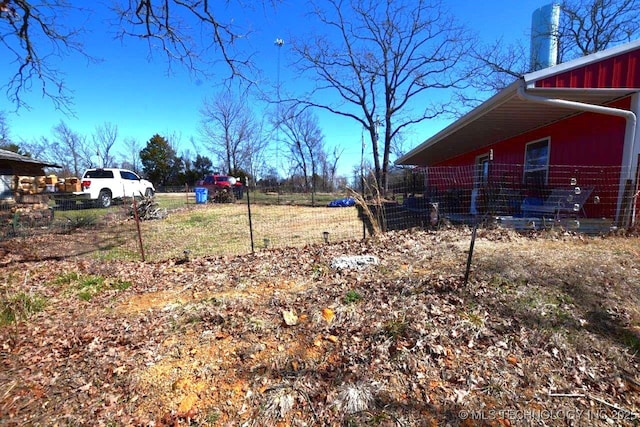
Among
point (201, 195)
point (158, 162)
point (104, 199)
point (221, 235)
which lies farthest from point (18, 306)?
point (158, 162)

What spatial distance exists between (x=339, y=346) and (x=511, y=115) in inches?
261

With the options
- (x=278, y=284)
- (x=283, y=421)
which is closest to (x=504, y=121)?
(x=278, y=284)

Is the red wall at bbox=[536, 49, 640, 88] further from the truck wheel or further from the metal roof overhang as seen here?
the truck wheel

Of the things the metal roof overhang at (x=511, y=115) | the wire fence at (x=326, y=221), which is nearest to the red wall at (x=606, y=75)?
the metal roof overhang at (x=511, y=115)

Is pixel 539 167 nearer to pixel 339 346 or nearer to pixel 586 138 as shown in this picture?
pixel 586 138

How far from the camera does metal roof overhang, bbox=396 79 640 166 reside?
5.12 m

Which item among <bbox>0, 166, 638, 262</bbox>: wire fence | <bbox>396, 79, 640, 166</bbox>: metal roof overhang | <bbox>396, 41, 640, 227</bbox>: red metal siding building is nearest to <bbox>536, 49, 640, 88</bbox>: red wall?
<bbox>396, 41, 640, 227</bbox>: red metal siding building

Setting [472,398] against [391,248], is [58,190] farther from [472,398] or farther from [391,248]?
[472,398]

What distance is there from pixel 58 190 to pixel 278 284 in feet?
43.7

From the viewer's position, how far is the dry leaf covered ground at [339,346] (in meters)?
1.89

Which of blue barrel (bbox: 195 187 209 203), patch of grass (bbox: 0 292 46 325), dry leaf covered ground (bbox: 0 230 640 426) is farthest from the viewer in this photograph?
blue barrel (bbox: 195 187 209 203)

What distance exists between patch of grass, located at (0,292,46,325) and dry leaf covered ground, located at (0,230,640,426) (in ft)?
0.06

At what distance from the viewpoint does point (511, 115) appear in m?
6.43

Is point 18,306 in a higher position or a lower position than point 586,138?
lower
